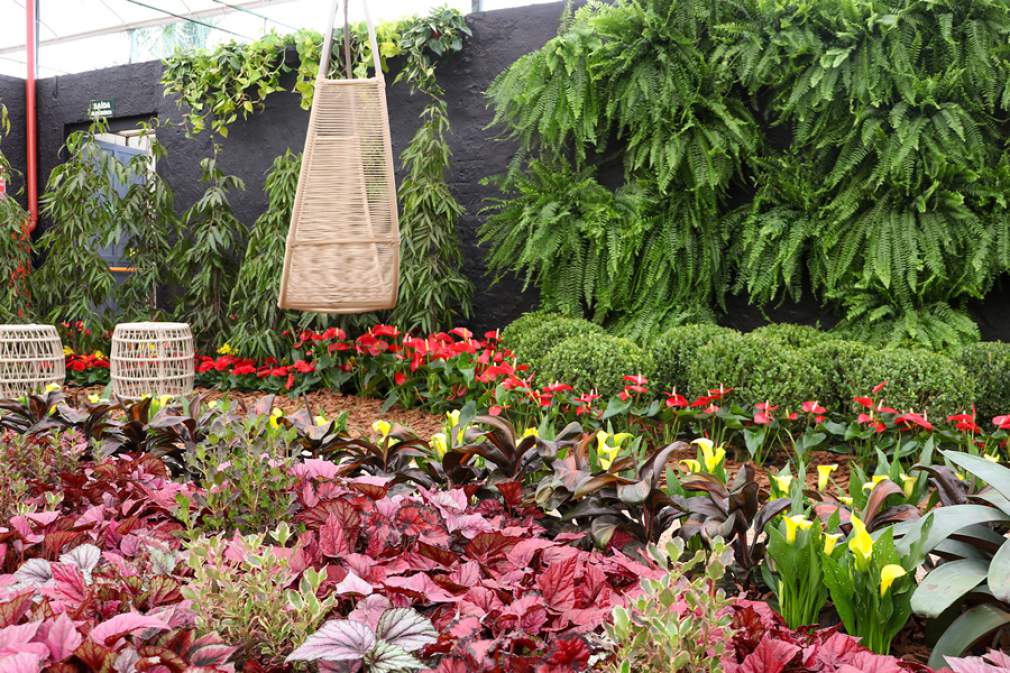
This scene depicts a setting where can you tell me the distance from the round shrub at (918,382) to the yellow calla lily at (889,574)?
2.26m

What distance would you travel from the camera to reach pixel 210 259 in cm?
573

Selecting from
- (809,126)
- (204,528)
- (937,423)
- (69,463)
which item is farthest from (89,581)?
Result: (809,126)

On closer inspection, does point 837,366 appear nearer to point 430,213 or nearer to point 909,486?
point 909,486

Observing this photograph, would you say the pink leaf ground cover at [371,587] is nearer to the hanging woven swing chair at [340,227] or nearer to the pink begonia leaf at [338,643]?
the pink begonia leaf at [338,643]

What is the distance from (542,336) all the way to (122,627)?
134 inches

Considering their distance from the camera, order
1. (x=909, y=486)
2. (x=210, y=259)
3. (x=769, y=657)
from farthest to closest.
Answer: (x=210, y=259)
(x=909, y=486)
(x=769, y=657)

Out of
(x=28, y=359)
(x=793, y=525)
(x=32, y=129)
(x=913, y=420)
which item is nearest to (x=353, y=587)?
(x=793, y=525)

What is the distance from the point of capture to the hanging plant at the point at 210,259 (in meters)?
5.73

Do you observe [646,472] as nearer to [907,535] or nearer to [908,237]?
[907,535]

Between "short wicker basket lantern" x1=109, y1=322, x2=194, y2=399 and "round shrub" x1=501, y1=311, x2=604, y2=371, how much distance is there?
201 cm

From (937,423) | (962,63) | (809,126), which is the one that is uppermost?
(962,63)

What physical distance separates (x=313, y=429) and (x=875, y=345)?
3068 millimetres

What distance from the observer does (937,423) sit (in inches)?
126

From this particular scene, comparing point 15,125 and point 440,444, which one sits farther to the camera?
point 15,125
